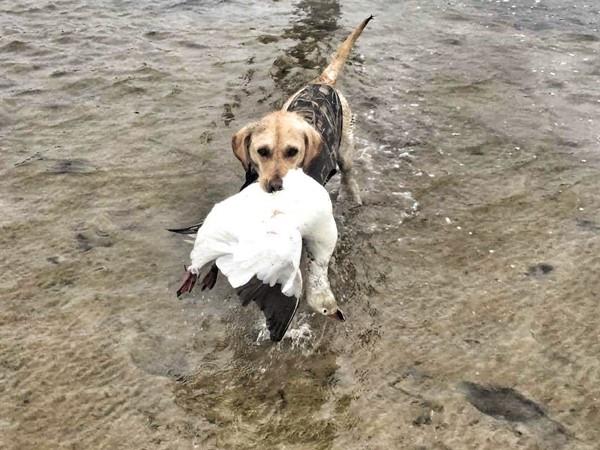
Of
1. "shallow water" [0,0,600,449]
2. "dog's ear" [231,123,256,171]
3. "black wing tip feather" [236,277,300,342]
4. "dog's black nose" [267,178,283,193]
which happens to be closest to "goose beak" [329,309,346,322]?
"shallow water" [0,0,600,449]

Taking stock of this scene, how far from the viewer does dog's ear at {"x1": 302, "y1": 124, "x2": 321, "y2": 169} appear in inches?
138

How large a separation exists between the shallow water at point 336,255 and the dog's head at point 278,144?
0.76 meters

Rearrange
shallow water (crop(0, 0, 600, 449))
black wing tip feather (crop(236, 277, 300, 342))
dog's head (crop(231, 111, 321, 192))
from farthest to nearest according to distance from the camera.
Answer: dog's head (crop(231, 111, 321, 192)) → shallow water (crop(0, 0, 600, 449)) → black wing tip feather (crop(236, 277, 300, 342))

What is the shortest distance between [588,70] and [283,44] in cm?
338

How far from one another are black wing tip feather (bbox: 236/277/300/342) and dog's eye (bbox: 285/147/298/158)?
0.99 metres

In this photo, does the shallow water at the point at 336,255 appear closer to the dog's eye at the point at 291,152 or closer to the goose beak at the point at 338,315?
the goose beak at the point at 338,315

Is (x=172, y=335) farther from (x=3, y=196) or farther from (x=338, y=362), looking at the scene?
(x=3, y=196)

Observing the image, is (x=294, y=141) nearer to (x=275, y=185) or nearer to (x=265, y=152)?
(x=265, y=152)

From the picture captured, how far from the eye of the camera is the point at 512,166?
4848mm

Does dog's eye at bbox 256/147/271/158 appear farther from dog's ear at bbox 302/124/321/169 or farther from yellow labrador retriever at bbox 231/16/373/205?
dog's ear at bbox 302/124/321/169

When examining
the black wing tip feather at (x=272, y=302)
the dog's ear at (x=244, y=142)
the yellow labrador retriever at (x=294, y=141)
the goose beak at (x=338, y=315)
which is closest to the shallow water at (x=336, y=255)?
the goose beak at (x=338, y=315)

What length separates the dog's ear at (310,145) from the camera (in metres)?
3.51

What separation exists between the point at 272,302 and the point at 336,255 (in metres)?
1.19

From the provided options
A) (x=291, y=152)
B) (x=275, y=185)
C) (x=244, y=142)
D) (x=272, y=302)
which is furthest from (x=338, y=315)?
(x=244, y=142)
